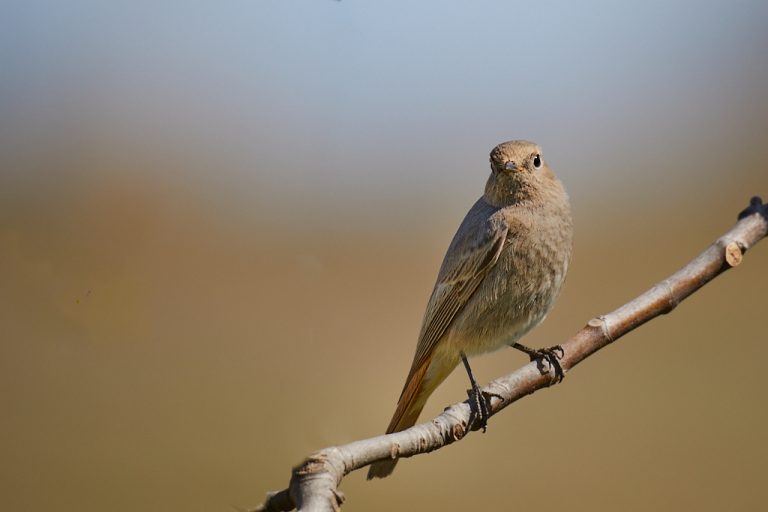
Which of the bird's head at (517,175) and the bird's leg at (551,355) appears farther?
the bird's head at (517,175)

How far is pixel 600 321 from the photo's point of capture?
1.67 meters

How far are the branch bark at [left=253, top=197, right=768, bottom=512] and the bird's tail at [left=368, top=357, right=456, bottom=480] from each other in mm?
299

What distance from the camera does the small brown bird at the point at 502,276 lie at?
2.25 metres

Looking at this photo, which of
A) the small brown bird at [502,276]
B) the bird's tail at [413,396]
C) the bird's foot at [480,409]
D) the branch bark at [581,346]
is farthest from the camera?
the small brown bird at [502,276]

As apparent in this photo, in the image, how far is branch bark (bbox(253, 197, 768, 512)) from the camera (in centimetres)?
117

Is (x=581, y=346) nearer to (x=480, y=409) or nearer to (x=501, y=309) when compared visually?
(x=480, y=409)

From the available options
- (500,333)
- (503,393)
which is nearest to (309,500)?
(503,393)

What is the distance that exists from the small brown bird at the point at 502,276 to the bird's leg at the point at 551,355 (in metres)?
0.02

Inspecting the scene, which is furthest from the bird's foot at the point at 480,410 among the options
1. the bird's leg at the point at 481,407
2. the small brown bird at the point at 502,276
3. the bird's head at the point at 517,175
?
the bird's head at the point at 517,175

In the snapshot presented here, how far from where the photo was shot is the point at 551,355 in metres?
1.95

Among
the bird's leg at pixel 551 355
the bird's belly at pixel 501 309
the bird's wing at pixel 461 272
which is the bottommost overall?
the bird's leg at pixel 551 355

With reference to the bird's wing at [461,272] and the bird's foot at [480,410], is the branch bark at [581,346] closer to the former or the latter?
the bird's foot at [480,410]

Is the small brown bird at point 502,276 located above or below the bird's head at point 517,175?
below

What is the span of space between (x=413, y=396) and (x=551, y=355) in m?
0.42
